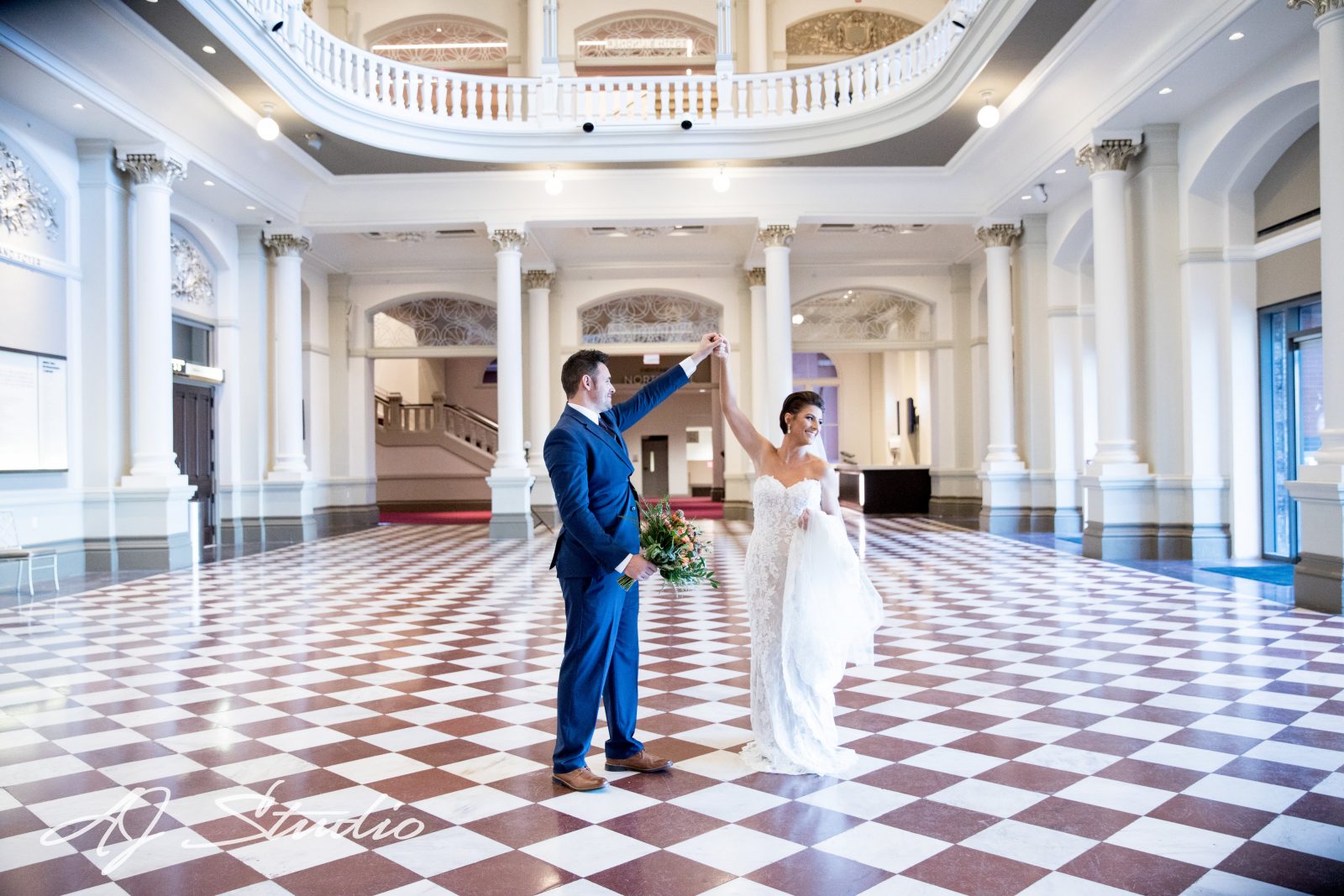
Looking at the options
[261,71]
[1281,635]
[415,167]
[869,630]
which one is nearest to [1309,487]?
[1281,635]

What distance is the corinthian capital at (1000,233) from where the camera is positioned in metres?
15.4

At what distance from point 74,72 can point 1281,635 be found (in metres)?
11.8

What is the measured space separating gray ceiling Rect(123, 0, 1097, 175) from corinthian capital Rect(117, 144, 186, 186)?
1133mm

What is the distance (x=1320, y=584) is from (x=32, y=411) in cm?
1244

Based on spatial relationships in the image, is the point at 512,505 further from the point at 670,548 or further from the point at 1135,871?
the point at 1135,871

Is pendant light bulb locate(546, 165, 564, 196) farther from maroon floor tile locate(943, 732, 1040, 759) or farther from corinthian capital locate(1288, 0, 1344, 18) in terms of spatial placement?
maroon floor tile locate(943, 732, 1040, 759)

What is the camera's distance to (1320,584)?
7.52 meters

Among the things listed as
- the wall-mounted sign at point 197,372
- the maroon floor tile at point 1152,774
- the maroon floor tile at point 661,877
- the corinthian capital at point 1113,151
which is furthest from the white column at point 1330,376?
the wall-mounted sign at point 197,372

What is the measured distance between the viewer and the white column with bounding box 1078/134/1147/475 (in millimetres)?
11406

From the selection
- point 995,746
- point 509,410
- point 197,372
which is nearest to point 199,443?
point 197,372

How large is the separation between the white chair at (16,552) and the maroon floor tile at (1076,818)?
973 centimetres

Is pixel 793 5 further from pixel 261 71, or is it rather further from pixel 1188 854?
pixel 1188 854

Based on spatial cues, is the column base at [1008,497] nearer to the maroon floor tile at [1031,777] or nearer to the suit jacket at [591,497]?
the maroon floor tile at [1031,777]

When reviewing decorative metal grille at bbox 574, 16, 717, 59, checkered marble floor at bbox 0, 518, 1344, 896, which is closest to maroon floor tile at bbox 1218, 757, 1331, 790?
checkered marble floor at bbox 0, 518, 1344, 896
